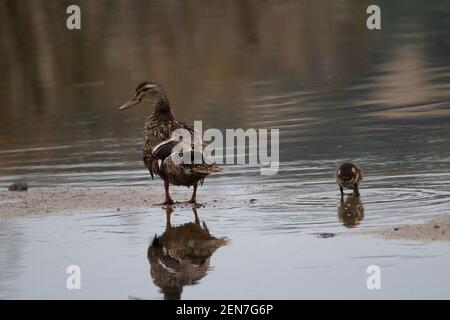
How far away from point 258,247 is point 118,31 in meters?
21.6

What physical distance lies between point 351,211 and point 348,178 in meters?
0.85

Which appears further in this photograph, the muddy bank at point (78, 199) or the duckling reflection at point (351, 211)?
the muddy bank at point (78, 199)

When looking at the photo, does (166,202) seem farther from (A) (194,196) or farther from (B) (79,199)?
(B) (79,199)

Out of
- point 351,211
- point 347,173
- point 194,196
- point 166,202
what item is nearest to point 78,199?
point 166,202

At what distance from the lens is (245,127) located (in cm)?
1620

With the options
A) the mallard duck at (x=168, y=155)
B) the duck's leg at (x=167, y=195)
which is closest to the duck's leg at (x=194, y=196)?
the mallard duck at (x=168, y=155)

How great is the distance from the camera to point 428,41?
2480 cm

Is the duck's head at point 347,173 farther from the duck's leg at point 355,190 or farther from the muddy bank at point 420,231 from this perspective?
the muddy bank at point 420,231

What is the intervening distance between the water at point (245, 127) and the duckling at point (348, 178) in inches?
5.9

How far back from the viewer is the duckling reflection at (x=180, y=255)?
8.23 m

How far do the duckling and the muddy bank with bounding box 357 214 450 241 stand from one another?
1.77 m
